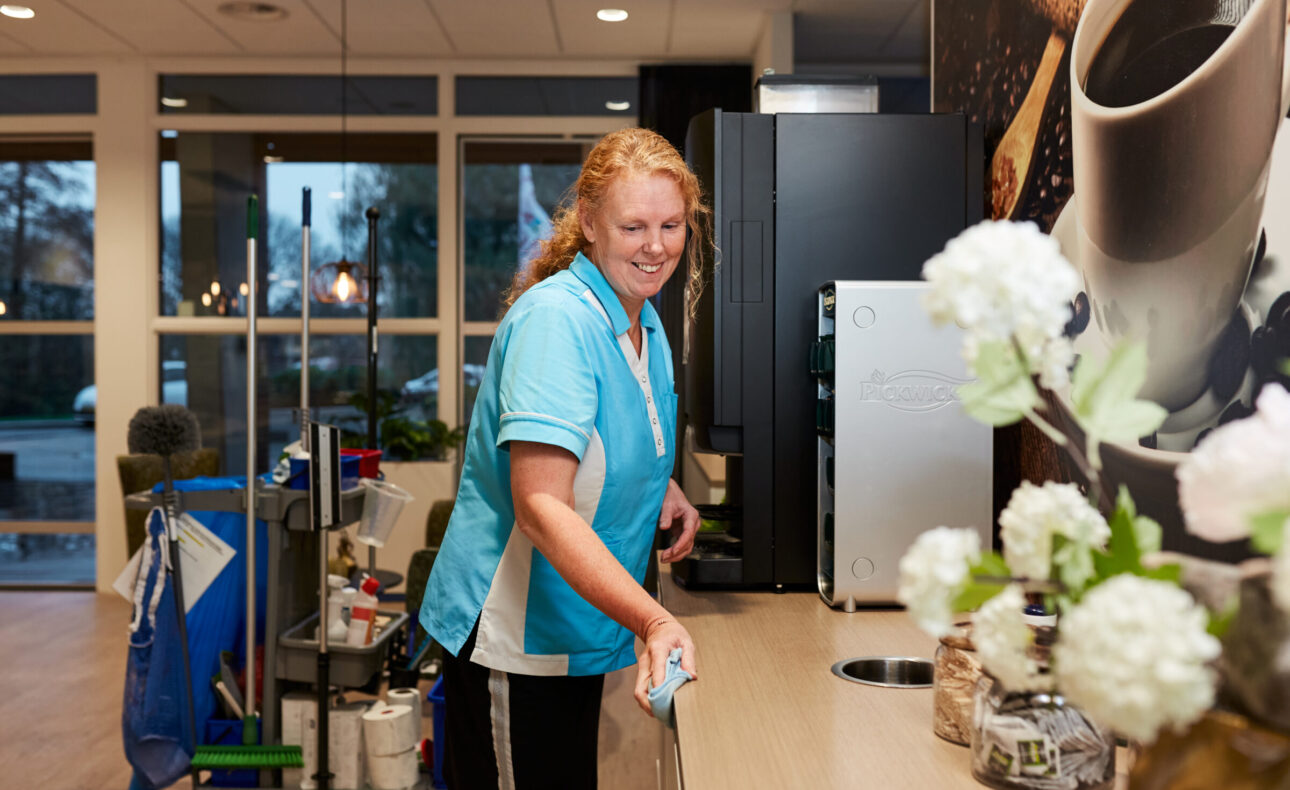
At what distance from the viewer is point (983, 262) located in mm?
465

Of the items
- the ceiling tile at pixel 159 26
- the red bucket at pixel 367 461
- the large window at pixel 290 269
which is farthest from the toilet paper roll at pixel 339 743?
the ceiling tile at pixel 159 26

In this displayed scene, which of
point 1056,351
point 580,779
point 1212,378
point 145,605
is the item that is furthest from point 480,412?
point 145,605

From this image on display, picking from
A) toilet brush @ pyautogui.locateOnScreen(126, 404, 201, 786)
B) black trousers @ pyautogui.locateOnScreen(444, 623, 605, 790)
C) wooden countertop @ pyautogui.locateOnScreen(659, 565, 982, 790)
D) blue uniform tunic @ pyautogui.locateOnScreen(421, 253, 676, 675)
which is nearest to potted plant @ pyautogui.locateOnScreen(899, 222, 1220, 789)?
wooden countertop @ pyautogui.locateOnScreen(659, 565, 982, 790)

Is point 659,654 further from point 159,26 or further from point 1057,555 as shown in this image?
point 159,26

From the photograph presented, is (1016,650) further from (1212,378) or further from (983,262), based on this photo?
(1212,378)

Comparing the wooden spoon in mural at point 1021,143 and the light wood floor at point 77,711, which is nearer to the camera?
the wooden spoon in mural at point 1021,143

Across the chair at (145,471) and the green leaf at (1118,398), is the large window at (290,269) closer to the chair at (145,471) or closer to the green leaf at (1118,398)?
the chair at (145,471)

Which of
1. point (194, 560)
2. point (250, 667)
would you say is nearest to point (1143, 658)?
point (250, 667)

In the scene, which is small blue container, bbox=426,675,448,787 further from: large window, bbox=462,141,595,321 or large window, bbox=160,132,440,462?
large window, bbox=462,141,595,321

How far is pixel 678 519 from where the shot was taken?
167 centimetres

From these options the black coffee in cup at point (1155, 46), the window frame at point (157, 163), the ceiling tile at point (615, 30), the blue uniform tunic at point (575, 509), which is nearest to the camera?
the black coffee in cup at point (1155, 46)

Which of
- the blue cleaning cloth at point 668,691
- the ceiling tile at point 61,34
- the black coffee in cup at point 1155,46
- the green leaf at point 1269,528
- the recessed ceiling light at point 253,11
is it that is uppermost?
the recessed ceiling light at point 253,11

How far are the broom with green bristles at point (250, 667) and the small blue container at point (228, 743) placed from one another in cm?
8

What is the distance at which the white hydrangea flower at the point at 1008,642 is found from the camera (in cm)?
52
